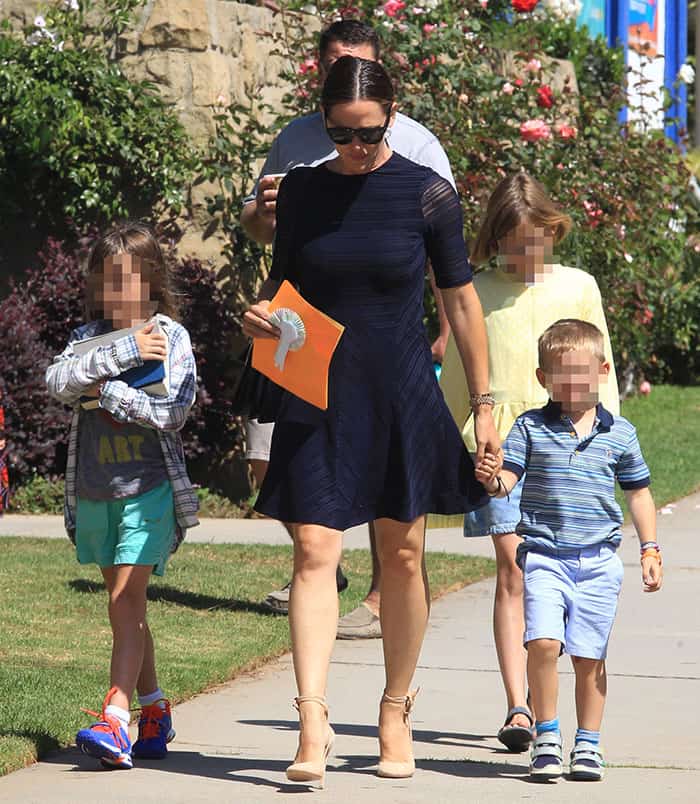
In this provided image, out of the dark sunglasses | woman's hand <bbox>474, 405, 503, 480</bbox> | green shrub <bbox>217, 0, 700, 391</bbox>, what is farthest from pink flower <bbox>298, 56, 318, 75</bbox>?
woman's hand <bbox>474, 405, 503, 480</bbox>

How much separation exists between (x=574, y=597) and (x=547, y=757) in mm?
433

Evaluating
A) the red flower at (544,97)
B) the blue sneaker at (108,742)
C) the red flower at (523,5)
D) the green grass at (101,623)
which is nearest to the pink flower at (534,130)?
the red flower at (544,97)

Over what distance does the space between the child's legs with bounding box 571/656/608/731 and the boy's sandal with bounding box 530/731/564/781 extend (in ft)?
0.33

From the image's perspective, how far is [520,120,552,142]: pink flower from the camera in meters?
10.8

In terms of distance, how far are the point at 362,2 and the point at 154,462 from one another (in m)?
7.21

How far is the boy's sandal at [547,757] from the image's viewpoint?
434 cm

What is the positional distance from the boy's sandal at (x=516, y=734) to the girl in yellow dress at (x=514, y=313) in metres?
0.24

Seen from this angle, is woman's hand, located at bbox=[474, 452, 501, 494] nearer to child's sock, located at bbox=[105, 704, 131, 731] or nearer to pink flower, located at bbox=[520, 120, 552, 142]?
child's sock, located at bbox=[105, 704, 131, 731]

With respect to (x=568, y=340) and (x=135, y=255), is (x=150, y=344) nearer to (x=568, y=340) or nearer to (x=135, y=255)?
(x=135, y=255)

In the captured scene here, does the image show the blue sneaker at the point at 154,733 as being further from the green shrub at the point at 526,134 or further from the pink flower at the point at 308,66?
the pink flower at the point at 308,66

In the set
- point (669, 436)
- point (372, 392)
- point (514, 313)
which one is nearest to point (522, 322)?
point (514, 313)

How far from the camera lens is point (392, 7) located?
10.7 meters

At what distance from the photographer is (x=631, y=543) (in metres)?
8.69

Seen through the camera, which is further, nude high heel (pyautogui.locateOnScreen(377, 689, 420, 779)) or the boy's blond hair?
the boy's blond hair
